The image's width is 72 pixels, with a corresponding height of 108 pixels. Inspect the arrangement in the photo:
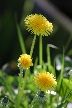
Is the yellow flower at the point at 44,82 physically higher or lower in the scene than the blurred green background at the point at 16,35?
lower

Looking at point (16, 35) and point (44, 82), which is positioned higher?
point (16, 35)

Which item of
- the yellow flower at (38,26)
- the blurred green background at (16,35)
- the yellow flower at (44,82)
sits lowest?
the yellow flower at (44,82)

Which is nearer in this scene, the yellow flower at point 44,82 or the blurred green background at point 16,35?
the yellow flower at point 44,82

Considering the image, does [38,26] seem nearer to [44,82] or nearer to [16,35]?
[44,82]

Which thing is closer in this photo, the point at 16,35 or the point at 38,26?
the point at 38,26

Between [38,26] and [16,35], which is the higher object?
[16,35]

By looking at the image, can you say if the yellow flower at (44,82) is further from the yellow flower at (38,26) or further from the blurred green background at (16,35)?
the blurred green background at (16,35)

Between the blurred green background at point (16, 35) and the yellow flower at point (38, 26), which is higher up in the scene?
the blurred green background at point (16, 35)

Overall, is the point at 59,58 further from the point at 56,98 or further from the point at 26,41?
the point at 26,41

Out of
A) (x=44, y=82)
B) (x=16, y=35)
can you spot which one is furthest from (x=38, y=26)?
(x=16, y=35)

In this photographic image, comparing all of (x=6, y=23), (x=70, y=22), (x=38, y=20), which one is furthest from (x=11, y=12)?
(x=38, y=20)

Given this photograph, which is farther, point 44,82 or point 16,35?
point 16,35

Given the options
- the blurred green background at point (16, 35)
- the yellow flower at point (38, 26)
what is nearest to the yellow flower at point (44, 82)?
the yellow flower at point (38, 26)
